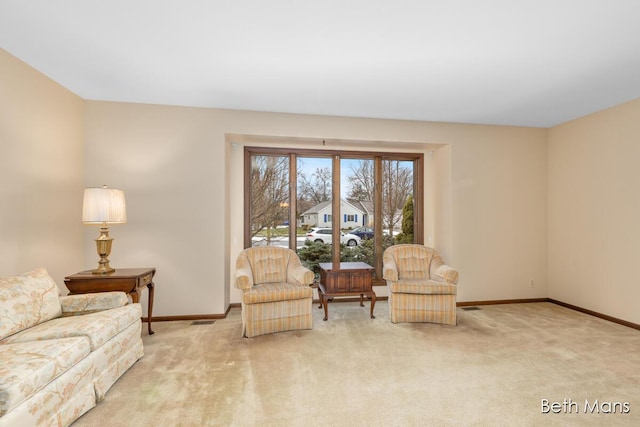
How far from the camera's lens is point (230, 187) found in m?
4.32

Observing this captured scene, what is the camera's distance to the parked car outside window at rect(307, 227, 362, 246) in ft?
15.2

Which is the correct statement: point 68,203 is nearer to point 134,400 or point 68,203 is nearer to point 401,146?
point 134,400

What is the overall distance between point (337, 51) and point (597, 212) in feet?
13.3

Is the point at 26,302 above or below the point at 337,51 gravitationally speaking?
below

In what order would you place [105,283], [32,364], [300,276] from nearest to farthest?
[32,364] < [105,283] < [300,276]

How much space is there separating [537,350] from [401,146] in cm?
303

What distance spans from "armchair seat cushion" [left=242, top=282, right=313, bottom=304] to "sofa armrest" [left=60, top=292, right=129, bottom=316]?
3.72ft

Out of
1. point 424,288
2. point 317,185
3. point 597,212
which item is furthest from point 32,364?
point 597,212

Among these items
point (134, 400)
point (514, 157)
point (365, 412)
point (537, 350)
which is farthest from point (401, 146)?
point (134, 400)

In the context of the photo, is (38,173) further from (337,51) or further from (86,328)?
(337,51)

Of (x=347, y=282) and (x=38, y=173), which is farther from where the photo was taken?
(x=347, y=282)

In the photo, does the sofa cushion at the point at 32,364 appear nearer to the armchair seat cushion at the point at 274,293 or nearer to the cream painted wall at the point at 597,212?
the armchair seat cushion at the point at 274,293

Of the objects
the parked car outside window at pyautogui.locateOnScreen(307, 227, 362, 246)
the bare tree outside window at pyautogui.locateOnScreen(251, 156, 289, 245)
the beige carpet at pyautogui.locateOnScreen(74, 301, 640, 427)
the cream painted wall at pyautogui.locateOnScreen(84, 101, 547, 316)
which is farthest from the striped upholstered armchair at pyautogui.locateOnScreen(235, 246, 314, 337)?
the parked car outside window at pyautogui.locateOnScreen(307, 227, 362, 246)

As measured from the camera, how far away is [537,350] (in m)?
2.88
